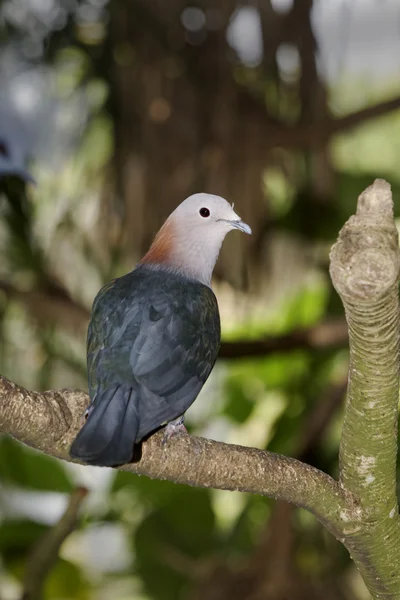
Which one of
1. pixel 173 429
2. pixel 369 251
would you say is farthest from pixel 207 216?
pixel 369 251

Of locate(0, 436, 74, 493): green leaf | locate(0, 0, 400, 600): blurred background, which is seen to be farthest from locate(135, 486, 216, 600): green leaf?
locate(0, 436, 74, 493): green leaf

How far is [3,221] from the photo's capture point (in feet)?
9.57

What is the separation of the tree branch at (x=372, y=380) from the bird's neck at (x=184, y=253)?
0.51m

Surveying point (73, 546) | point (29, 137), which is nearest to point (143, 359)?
point (29, 137)

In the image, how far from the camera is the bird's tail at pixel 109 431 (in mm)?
1101

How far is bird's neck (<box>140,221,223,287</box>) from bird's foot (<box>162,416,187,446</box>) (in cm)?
30

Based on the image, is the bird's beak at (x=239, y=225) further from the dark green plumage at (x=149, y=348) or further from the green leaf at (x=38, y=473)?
the green leaf at (x=38, y=473)

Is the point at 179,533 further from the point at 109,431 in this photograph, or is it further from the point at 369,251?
the point at 369,251

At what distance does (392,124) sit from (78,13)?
1.86 m

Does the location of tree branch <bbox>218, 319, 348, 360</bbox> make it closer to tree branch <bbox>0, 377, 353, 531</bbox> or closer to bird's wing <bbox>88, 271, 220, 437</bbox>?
bird's wing <bbox>88, 271, 220, 437</bbox>

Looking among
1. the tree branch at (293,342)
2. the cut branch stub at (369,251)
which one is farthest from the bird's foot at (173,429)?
the tree branch at (293,342)

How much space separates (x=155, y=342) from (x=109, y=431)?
0.88 feet

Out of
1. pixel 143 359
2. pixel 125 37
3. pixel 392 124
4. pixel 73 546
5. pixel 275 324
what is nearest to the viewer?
pixel 143 359

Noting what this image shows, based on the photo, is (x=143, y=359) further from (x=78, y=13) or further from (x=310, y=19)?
(x=78, y=13)
